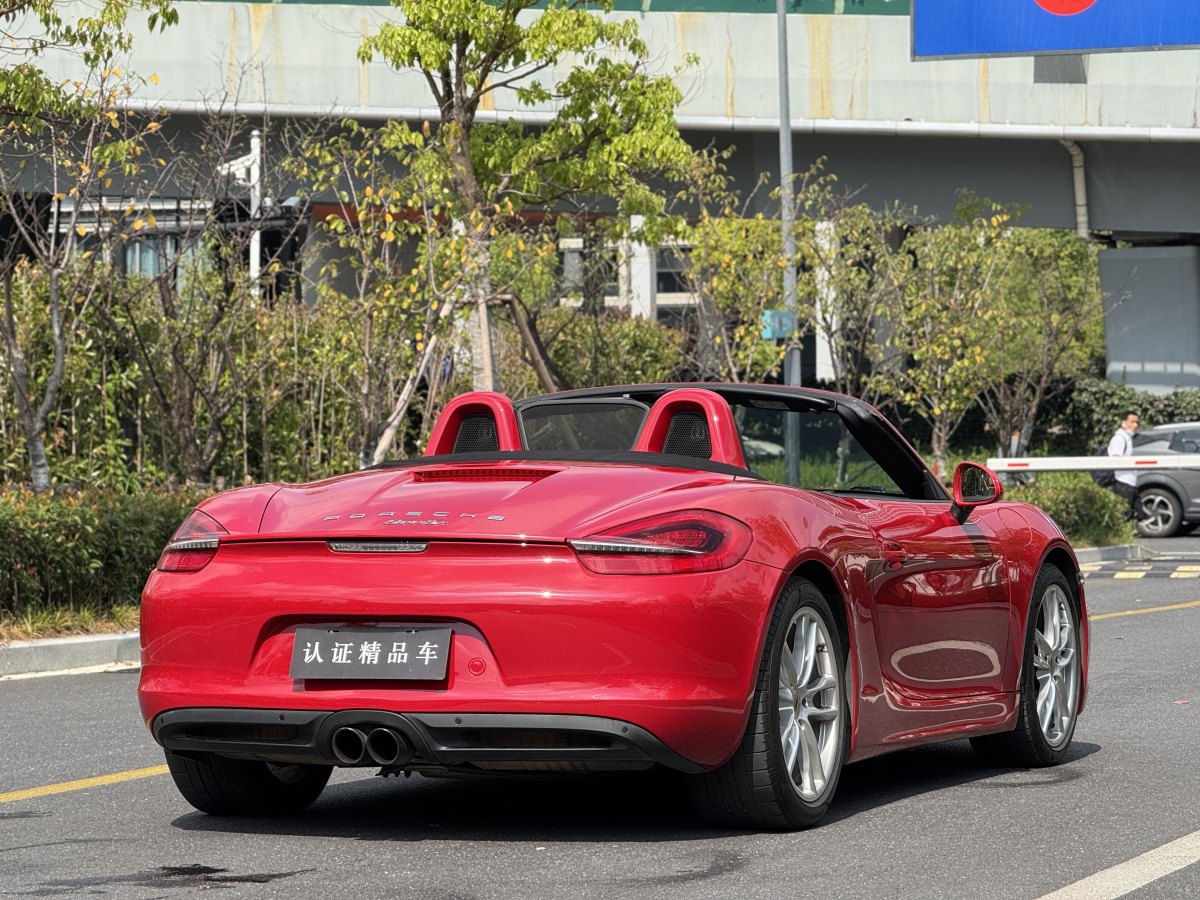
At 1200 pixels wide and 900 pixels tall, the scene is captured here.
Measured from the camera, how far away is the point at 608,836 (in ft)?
19.1

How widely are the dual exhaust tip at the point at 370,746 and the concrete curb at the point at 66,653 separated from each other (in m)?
6.41

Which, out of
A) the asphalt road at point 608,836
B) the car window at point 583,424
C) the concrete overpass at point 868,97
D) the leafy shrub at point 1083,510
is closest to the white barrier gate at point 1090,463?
the leafy shrub at point 1083,510

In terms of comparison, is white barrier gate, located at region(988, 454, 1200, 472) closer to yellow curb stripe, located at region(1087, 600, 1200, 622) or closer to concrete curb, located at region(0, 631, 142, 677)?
yellow curb stripe, located at region(1087, 600, 1200, 622)

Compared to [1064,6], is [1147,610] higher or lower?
A: lower

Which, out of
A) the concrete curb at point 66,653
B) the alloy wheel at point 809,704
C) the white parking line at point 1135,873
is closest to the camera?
the white parking line at point 1135,873

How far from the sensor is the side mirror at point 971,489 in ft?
23.1

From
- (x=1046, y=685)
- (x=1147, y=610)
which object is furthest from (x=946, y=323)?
(x=1046, y=685)

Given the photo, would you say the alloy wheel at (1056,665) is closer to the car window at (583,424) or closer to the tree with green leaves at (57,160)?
the car window at (583,424)

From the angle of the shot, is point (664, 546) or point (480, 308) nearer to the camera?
point (664, 546)

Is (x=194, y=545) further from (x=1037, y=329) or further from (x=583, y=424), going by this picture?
(x=1037, y=329)

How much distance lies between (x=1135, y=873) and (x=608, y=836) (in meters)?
1.44

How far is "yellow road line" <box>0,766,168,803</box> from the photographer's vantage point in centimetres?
682

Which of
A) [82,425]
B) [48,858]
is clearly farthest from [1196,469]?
[48,858]

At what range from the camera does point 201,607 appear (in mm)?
5664
